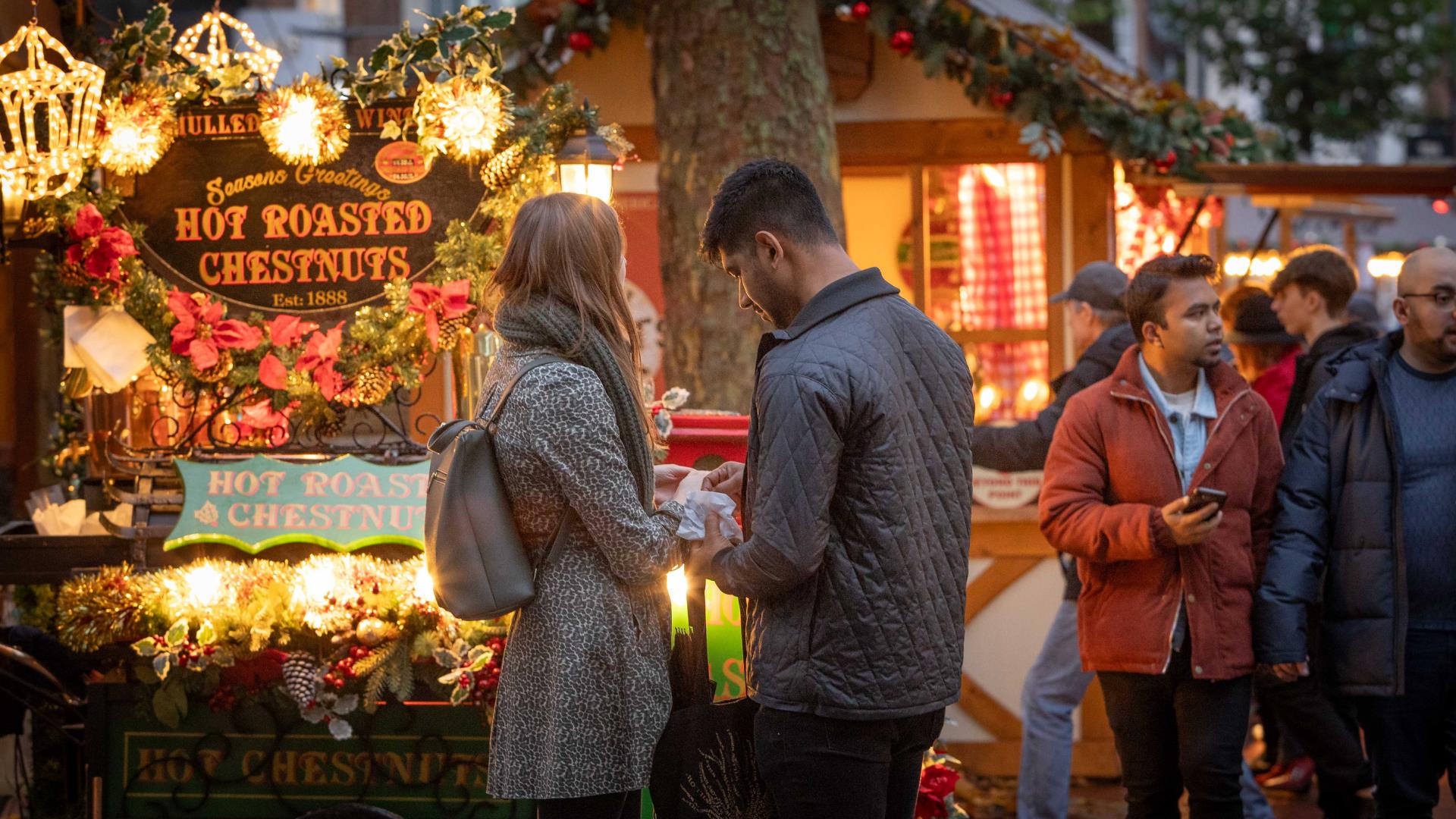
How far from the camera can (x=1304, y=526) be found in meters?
4.21

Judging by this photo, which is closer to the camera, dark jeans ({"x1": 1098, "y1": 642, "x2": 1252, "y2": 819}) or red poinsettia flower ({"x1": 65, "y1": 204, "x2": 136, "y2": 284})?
dark jeans ({"x1": 1098, "y1": 642, "x2": 1252, "y2": 819})

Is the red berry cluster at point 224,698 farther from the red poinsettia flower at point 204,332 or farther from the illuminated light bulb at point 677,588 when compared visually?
the illuminated light bulb at point 677,588


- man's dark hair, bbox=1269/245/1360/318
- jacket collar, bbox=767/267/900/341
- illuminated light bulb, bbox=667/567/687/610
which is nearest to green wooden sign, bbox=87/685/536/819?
illuminated light bulb, bbox=667/567/687/610

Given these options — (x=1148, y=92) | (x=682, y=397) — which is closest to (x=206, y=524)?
(x=682, y=397)

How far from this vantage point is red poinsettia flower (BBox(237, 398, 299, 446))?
477 centimetres

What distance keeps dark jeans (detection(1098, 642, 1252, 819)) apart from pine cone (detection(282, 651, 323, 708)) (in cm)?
216

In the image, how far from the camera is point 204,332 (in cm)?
460

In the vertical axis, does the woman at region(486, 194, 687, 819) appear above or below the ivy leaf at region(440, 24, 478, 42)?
below

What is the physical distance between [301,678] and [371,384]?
876 mm

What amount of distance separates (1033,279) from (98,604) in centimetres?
569

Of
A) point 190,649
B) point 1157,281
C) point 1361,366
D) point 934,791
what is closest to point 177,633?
point 190,649

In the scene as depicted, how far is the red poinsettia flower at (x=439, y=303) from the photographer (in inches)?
179

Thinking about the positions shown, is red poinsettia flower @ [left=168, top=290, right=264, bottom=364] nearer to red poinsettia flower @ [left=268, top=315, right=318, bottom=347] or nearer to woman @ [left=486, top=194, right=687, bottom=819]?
red poinsettia flower @ [left=268, top=315, right=318, bottom=347]

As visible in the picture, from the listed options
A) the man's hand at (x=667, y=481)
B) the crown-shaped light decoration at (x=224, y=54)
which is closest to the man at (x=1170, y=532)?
the man's hand at (x=667, y=481)
